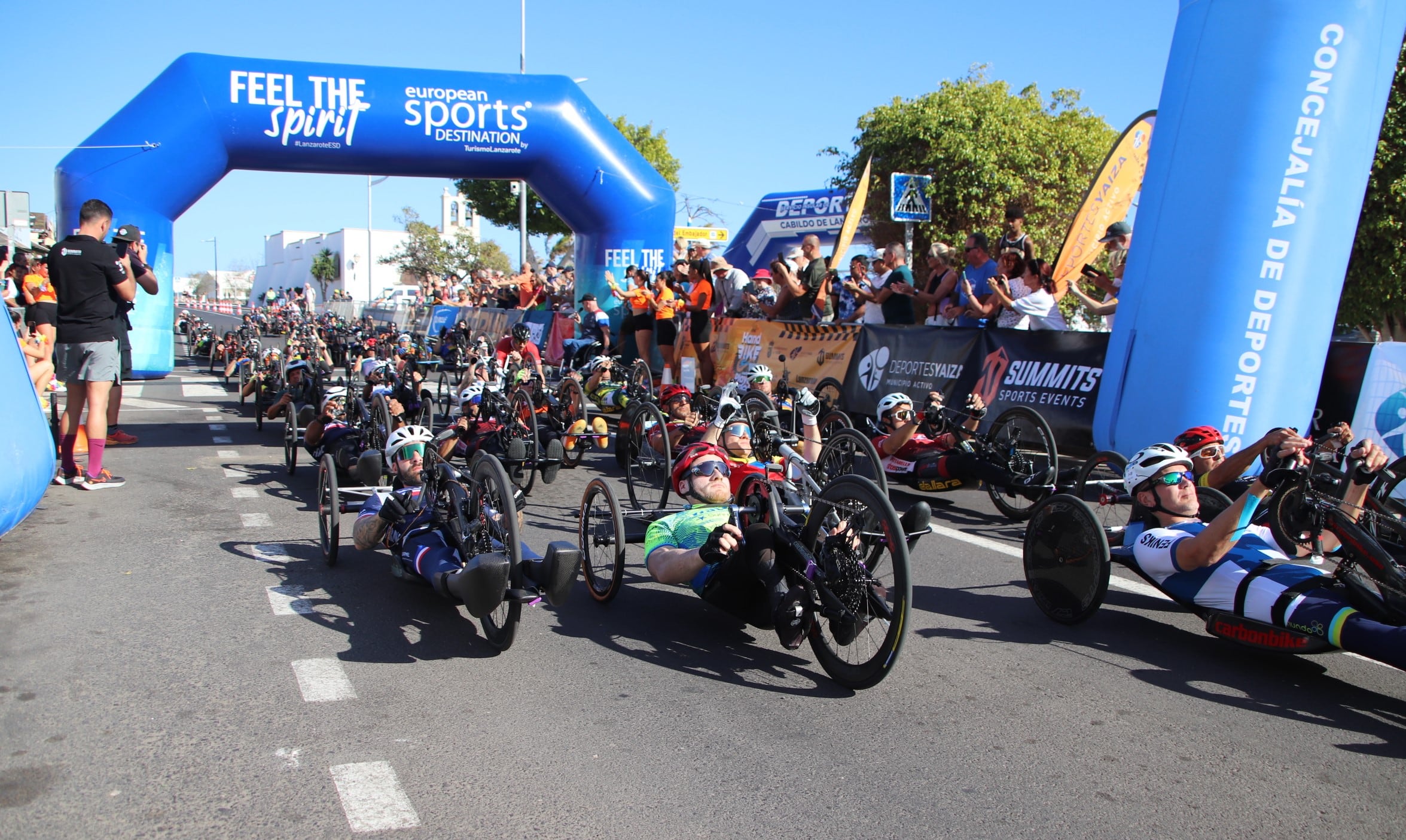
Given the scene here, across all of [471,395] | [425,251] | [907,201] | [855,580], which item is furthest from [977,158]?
[425,251]

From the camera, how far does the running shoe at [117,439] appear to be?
10070 millimetres

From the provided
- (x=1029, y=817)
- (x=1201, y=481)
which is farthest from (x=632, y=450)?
(x=1029, y=817)

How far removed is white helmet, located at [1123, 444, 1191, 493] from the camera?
4.88 metres

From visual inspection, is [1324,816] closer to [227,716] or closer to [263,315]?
[227,716]

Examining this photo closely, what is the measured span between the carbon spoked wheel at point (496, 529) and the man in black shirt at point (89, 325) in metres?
4.74

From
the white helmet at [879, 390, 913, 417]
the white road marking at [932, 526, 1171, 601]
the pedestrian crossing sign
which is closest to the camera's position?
the white road marking at [932, 526, 1171, 601]

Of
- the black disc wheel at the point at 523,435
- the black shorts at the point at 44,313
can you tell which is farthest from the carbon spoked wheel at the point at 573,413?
the black shorts at the point at 44,313

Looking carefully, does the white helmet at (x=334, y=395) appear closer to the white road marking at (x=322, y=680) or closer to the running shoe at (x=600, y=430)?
the running shoe at (x=600, y=430)

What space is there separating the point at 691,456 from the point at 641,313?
29.3ft

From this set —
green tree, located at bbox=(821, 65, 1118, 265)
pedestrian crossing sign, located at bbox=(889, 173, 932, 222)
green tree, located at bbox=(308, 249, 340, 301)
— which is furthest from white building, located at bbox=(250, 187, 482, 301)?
pedestrian crossing sign, located at bbox=(889, 173, 932, 222)

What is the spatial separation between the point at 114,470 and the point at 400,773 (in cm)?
699

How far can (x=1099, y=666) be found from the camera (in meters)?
4.31

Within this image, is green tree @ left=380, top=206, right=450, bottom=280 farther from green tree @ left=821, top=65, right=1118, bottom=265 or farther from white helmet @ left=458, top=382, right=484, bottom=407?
white helmet @ left=458, top=382, right=484, bottom=407

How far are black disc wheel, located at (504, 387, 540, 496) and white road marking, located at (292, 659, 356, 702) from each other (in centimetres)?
344
